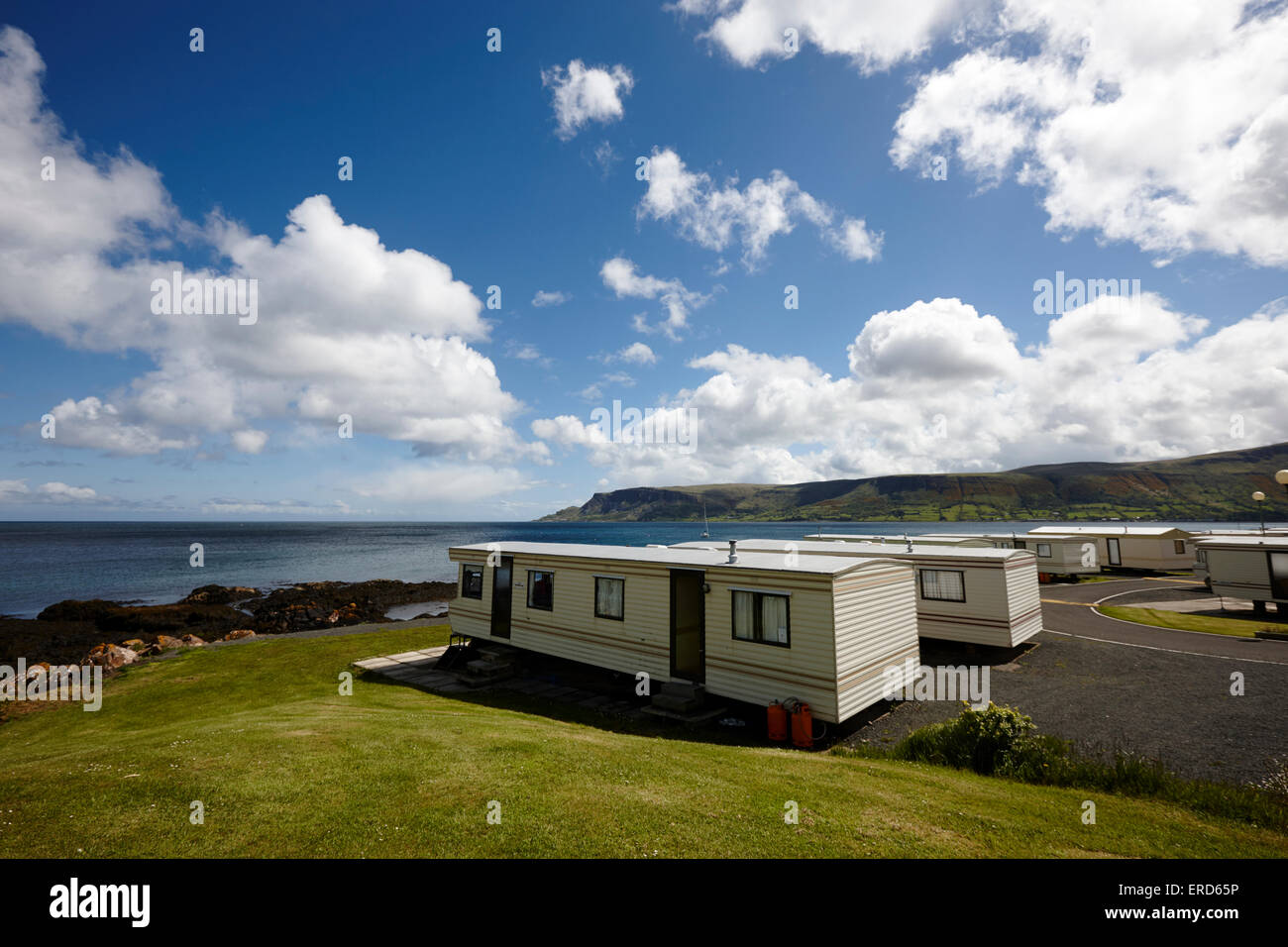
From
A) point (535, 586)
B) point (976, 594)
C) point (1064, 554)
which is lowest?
point (1064, 554)

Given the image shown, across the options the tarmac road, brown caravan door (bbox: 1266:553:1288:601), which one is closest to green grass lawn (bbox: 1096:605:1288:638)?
the tarmac road

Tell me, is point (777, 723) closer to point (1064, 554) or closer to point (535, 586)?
point (535, 586)

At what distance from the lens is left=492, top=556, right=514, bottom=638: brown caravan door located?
19000mm

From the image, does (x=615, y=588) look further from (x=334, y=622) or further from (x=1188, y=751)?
(x=334, y=622)

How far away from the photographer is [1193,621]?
2109 cm

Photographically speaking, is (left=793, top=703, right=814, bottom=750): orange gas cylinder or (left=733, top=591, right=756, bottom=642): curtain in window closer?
(left=793, top=703, right=814, bottom=750): orange gas cylinder

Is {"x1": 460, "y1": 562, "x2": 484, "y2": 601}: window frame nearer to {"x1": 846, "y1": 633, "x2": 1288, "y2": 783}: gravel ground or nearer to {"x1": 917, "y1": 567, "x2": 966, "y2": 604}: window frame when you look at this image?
{"x1": 846, "y1": 633, "x2": 1288, "y2": 783}: gravel ground

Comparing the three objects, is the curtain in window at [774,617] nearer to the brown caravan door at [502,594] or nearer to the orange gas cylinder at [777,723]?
the orange gas cylinder at [777,723]

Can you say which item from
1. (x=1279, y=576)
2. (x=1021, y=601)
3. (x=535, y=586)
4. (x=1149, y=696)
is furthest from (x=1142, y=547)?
(x=535, y=586)

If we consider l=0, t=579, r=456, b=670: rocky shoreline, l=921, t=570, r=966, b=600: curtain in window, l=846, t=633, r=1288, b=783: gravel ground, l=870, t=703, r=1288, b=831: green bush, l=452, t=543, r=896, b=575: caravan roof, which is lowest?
l=0, t=579, r=456, b=670: rocky shoreline

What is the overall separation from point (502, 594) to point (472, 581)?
172 cm

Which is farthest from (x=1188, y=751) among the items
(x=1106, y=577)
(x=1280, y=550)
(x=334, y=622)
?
(x=334, y=622)

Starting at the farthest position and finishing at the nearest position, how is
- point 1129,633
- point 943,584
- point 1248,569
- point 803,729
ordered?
point 1248,569 < point 1129,633 < point 943,584 < point 803,729
